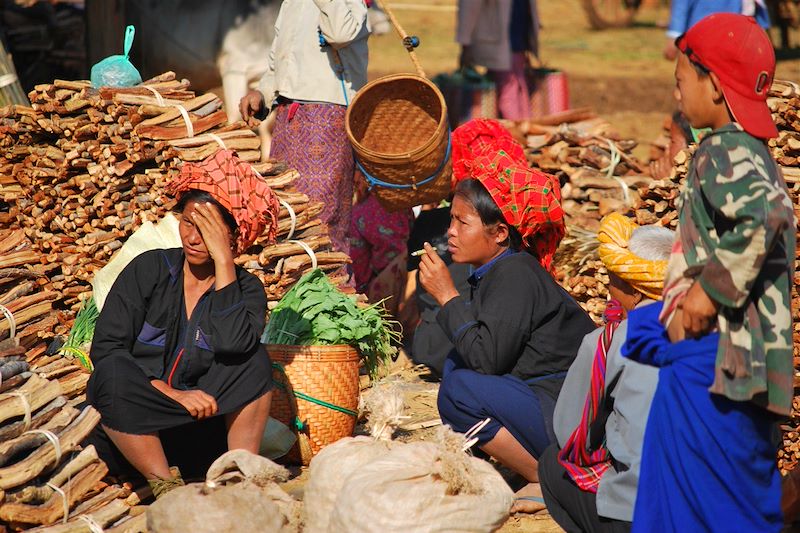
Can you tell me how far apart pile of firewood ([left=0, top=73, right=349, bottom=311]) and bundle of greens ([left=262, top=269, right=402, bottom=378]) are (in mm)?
317

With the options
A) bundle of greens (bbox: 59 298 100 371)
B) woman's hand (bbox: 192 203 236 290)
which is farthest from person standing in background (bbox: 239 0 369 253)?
woman's hand (bbox: 192 203 236 290)

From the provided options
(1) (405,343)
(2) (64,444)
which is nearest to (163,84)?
(1) (405,343)

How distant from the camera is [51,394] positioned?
14.1 ft

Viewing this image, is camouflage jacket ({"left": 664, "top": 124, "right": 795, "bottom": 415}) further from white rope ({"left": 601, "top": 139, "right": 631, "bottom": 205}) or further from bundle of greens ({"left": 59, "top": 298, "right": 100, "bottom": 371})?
white rope ({"left": 601, "top": 139, "right": 631, "bottom": 205})

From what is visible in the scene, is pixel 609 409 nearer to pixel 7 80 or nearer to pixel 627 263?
pixel 627 263

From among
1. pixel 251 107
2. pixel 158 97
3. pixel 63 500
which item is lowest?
pixel 63 500

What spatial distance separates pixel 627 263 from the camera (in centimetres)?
388

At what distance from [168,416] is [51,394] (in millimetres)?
462

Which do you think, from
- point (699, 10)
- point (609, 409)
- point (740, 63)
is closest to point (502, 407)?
point (609, 409)

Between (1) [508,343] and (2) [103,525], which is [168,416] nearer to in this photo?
(2) [103,525]

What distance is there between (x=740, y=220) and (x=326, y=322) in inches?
97.3

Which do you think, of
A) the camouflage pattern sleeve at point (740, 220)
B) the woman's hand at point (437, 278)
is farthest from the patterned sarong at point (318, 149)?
the camouflage pattern sleeve at point (740, 220)

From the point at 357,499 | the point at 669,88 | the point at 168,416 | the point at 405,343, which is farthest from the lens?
the point at 669,88

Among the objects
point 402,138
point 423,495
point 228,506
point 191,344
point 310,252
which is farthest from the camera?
point 402,138
